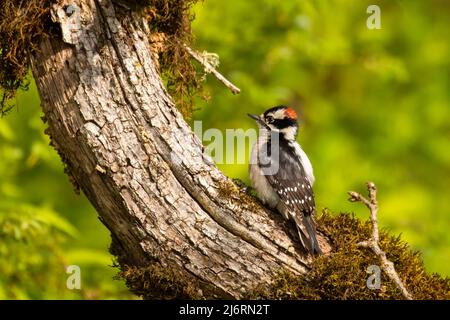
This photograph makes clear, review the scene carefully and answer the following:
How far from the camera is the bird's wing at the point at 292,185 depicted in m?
4.64

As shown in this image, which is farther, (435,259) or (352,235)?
(435,259)

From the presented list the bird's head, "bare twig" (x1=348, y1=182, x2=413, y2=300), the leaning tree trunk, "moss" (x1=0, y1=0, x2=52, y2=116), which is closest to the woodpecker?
the bird's head

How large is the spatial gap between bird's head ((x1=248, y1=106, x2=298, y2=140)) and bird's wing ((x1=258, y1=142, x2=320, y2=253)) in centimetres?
21

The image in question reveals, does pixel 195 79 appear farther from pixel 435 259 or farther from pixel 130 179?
pixel 435 259

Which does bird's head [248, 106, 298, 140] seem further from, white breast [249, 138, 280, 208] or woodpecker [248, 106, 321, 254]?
white breast [249, 138, 280, 208]

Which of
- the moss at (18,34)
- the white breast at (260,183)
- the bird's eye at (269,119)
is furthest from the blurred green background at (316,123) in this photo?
the moss at (18,34)

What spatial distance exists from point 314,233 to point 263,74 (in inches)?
171

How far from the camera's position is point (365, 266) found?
179 inches

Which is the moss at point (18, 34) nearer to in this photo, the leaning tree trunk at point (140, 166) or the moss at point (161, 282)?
the leaning tree trunk at point (140, 166)

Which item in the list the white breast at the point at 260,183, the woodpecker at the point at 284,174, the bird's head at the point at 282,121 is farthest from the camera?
the bird's head at the point at 282,121

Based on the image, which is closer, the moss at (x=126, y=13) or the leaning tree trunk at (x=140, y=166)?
the leaning tree trunk at (x=140, y=166)

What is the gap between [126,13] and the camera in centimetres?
468

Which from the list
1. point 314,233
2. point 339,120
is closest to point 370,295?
point 314,233

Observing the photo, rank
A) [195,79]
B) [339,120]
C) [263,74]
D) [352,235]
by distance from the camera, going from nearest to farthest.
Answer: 1. [352,235]
2. [195,79]
3. [263,74]
4. [339,120]
